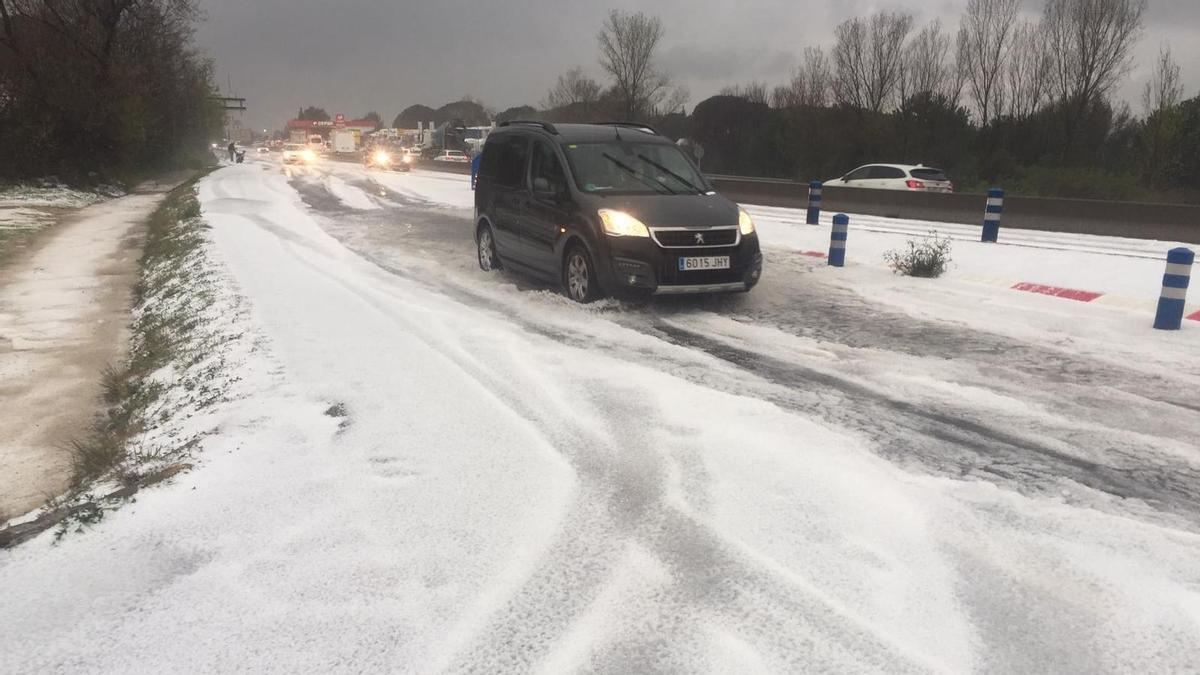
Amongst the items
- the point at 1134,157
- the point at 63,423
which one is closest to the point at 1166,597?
the point at 63,423

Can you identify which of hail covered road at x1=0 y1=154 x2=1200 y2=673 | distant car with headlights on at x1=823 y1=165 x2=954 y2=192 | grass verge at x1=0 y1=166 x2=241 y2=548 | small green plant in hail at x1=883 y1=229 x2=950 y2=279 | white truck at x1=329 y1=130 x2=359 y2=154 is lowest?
grass verge at x1=0 y1=166 x2=241 y2=548

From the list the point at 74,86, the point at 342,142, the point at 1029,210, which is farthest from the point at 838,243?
the point at 342,142

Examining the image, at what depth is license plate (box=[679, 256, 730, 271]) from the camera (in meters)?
7.69

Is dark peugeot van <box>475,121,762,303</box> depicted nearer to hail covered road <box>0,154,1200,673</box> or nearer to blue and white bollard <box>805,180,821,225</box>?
hail covered road <box>0,154,1200,673</box>

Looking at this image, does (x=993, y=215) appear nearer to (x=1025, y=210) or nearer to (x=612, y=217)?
(x=1025, y=210)

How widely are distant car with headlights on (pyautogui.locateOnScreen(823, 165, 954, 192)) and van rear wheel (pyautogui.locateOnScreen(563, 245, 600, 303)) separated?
16.2 meters

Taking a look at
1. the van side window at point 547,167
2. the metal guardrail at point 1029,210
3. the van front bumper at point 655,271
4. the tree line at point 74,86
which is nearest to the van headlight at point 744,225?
the van front bumper at point 655,271

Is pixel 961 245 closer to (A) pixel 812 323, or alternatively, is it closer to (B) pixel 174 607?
(A) pixel 812 323

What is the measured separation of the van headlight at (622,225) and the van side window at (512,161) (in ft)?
6.51

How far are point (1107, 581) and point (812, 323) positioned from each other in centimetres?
478

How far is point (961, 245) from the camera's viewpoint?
1362cm

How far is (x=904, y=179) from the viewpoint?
72.5 ft

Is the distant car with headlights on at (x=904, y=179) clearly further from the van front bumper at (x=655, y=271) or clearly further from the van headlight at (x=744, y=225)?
the van front bumper at (x=655, y=271)

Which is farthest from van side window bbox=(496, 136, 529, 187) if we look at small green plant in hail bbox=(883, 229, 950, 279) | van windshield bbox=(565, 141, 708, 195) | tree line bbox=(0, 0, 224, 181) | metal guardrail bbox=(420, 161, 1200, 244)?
tree line bbox=(0, 0, 224, 181)
